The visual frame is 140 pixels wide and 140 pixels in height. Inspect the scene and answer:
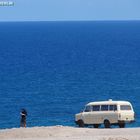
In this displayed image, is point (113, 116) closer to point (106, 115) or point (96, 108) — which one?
point (106, 115)

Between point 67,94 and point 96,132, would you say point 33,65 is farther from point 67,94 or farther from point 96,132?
point 96,132

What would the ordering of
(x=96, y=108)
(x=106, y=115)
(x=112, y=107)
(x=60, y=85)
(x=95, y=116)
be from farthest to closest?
(x=60, y=85)
(x=96, y=108)
(x=112, y=107)
(x=95, y=116)
(x=106, y=115)

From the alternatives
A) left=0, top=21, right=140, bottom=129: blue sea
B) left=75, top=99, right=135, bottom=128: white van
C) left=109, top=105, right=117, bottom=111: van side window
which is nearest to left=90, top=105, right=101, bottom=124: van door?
left=75, top=99, right=135, bottom=128: white van

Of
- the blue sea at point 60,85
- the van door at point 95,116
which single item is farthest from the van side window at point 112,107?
the blue sea at point 60,85

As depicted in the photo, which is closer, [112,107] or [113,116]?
[113,116]

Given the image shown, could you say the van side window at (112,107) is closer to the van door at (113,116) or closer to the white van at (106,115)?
the white van at (106,115)

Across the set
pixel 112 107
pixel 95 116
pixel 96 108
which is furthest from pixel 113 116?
pixel 96 108

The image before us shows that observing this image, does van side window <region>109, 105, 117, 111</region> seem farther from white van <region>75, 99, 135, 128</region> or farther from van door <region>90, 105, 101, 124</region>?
van door <region>90, 105, 101, 124</region>

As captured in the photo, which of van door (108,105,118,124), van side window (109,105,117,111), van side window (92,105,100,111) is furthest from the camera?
van side window (92,105,100,111)

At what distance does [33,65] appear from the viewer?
150 meters

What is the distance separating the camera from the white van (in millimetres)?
55312

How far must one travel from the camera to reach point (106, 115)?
5553cm

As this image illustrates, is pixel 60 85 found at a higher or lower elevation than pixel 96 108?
higher

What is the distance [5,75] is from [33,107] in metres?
39.3
